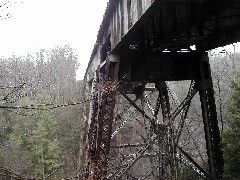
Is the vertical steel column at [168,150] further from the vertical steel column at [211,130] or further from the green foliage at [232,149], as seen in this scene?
the green foliage at [232,149]

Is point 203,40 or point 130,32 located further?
point 203,40

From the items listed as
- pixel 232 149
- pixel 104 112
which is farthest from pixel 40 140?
pixel 104 112

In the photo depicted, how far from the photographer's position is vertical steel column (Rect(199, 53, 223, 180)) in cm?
→ 652

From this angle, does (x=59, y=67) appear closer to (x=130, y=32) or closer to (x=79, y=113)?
(x=79, y=113)

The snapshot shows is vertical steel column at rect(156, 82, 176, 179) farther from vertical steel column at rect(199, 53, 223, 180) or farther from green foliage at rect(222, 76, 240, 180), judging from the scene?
green foliage at rect(222, 76, 240, 180)

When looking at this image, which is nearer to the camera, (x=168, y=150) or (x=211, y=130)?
(x=168, y=150)

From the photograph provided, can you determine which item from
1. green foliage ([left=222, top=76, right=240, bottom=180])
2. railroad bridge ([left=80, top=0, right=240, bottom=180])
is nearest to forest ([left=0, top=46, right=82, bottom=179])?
green foliage ([left=222, top=76, right=240, bottom=180])

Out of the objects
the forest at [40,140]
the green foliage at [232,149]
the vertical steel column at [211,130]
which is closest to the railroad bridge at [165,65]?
the vertical steel column at [211,130]

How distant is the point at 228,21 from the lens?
6.13m

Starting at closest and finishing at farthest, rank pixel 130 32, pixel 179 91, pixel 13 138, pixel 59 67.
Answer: pixel 130 32, pixel 13 138, pixel 179 91, pixel 59 67

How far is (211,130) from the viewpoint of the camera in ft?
21.6

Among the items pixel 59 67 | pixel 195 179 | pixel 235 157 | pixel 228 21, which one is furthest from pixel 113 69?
pixel 59 67

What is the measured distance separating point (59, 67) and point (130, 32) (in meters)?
46.1

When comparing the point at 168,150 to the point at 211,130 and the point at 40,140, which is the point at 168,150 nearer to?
the point at 211,130
